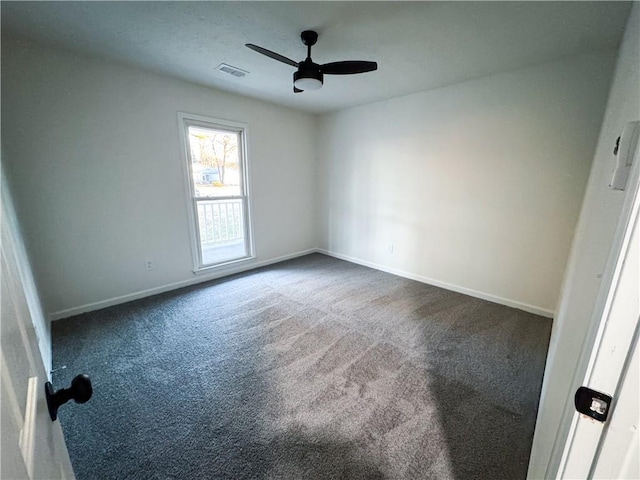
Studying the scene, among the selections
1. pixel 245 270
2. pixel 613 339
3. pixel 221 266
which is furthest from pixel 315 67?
pixel 245 270

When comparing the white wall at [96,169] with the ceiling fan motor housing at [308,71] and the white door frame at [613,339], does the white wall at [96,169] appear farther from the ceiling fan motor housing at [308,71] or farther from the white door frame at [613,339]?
the white door frame at [613,339]

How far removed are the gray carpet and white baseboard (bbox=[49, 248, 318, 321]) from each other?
11cm

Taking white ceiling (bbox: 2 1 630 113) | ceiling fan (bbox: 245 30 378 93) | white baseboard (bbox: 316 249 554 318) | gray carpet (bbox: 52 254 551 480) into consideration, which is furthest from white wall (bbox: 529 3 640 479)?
white baseboard (bbox: 316 249 554 318)

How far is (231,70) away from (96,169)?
1.67 m

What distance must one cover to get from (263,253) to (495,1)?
368 cm

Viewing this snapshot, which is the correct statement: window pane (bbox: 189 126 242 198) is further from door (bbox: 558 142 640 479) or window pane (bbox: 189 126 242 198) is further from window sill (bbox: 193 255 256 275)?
door (bbox: 558 142 640 479)

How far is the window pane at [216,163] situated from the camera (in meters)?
Answer: 3.48

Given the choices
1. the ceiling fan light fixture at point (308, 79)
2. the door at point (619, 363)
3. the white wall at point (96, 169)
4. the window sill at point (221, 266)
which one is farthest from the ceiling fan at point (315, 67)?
the window sill at point (221, 266)

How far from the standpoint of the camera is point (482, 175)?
297 centimetres

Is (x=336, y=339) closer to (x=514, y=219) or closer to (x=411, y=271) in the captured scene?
(x=411, y=271)

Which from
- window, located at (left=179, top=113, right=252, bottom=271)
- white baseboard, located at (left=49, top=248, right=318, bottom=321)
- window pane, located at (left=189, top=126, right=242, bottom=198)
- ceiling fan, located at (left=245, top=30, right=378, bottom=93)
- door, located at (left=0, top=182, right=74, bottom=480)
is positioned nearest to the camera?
door, located at (left=0, top=182, right=74, bottom=480)

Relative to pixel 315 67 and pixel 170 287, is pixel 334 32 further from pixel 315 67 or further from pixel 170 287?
pixel 170 287

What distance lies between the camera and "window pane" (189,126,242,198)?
348 cm

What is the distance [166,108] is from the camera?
2.95m
